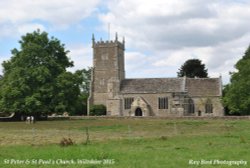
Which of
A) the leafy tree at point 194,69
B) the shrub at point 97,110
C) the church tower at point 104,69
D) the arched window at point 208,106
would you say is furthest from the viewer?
the leafy tree at point 194,69

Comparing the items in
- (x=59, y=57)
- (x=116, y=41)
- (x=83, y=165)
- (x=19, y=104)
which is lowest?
(x=83, y=165)

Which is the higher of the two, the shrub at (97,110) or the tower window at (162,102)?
the tower window at (162,102)

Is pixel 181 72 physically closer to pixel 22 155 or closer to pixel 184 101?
pixel 184 101

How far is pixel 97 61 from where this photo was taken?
300 ft

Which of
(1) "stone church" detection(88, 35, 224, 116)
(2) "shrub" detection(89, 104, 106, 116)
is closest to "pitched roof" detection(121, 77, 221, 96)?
(1) "stone church" detection(88, 35, 224, 116)

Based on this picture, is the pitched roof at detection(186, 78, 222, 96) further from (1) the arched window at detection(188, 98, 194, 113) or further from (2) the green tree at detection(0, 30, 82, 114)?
(2) the green tree at detection(0, 30, 82, 114)

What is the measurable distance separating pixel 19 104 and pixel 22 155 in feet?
138

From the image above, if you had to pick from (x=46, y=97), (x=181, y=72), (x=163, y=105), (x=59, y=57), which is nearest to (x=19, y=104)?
(x=46, y=97)

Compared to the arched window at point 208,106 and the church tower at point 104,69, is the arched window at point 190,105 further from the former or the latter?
the church tower at point 104,69

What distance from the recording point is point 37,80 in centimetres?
5828

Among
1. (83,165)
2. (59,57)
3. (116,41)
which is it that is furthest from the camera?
→ (116,41)

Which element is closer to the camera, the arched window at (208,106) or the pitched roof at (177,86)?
the arched window at (208,106)

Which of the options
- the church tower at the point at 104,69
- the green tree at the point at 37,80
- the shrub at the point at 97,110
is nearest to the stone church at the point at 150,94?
the church tower at the point at 104,69

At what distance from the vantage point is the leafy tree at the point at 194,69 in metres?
98.7
